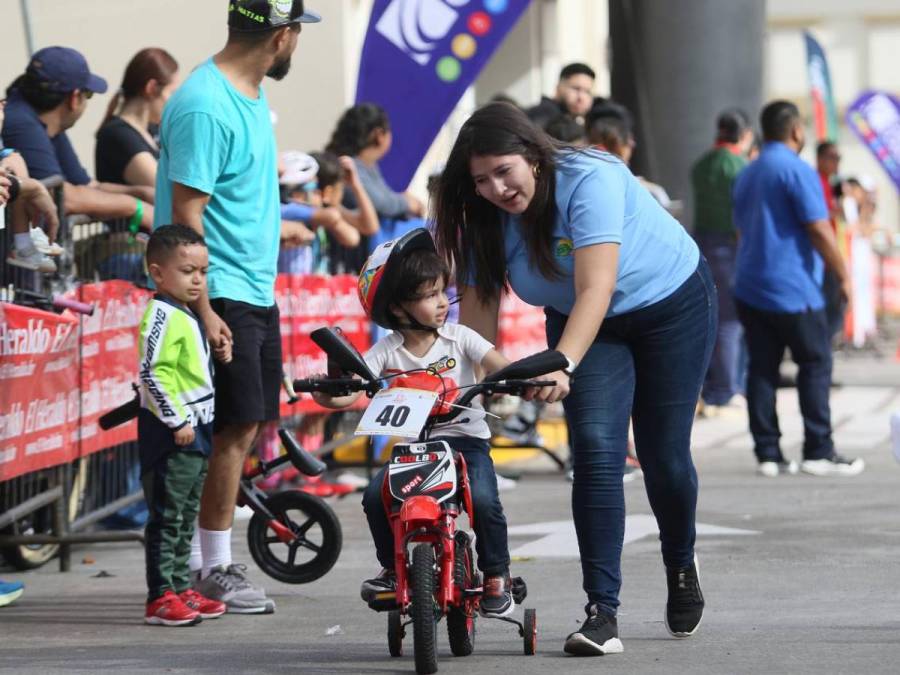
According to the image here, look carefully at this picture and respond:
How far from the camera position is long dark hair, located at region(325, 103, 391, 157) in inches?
435

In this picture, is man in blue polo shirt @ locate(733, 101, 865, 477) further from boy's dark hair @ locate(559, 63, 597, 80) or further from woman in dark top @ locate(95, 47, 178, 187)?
woman in dark top @ locate(95, 47, 178, 187)

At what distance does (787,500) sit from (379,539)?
454 cm

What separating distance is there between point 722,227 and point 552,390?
31.6 ft

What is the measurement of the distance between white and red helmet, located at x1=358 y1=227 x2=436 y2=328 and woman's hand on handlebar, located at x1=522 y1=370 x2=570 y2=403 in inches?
24.9

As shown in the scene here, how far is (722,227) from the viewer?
48.7 feet

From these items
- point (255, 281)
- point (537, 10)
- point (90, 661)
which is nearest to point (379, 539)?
point (90, 661)

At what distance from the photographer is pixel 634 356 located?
6.18 meters

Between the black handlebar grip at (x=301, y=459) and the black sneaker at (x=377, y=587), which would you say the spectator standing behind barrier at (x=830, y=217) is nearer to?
the black handlebar grip at (x=301, y=459)

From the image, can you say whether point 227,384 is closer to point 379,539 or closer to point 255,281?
point 255,281

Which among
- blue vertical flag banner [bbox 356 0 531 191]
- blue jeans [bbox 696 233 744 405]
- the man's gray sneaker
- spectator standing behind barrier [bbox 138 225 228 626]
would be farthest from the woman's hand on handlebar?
blue jeans [bbox 696 233 744 405]

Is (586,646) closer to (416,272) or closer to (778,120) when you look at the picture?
(416,272)

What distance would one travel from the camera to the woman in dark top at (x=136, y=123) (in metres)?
8.83

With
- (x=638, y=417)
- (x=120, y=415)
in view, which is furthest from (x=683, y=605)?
(x=120, y=415)

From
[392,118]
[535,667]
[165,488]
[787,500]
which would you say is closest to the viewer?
[535,667]
